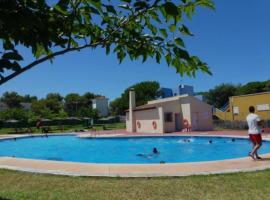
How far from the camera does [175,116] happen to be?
33.0 m

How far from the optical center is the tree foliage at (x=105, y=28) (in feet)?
5.52

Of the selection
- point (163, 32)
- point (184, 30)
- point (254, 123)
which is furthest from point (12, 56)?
point (254, 123)

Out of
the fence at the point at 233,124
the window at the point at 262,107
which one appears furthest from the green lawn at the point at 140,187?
the window at the point at 262,107

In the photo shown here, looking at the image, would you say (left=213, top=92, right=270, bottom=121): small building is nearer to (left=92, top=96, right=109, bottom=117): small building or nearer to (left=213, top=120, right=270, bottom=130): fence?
(left=213, top=120, right=270, bottom=130): fence

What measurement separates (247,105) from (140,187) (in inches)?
1334

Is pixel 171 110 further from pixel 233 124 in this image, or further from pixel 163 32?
pixel 163 32

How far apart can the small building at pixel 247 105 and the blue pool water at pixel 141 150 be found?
13.8m

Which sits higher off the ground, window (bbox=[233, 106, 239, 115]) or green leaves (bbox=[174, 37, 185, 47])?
window (bbox=[233, 106, 239, 115])

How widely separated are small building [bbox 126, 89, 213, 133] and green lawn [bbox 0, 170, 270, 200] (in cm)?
2289

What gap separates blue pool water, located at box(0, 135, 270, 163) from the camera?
1850 centimetres

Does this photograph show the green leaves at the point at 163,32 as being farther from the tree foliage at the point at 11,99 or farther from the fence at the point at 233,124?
the tree foliage at the point at 11,99

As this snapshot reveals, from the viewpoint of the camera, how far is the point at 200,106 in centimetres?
3303

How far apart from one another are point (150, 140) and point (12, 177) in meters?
19.1

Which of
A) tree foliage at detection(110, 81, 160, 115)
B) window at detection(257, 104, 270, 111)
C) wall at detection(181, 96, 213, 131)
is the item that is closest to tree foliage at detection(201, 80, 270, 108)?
tree foliage at detection(110, 81, 160, 115)
